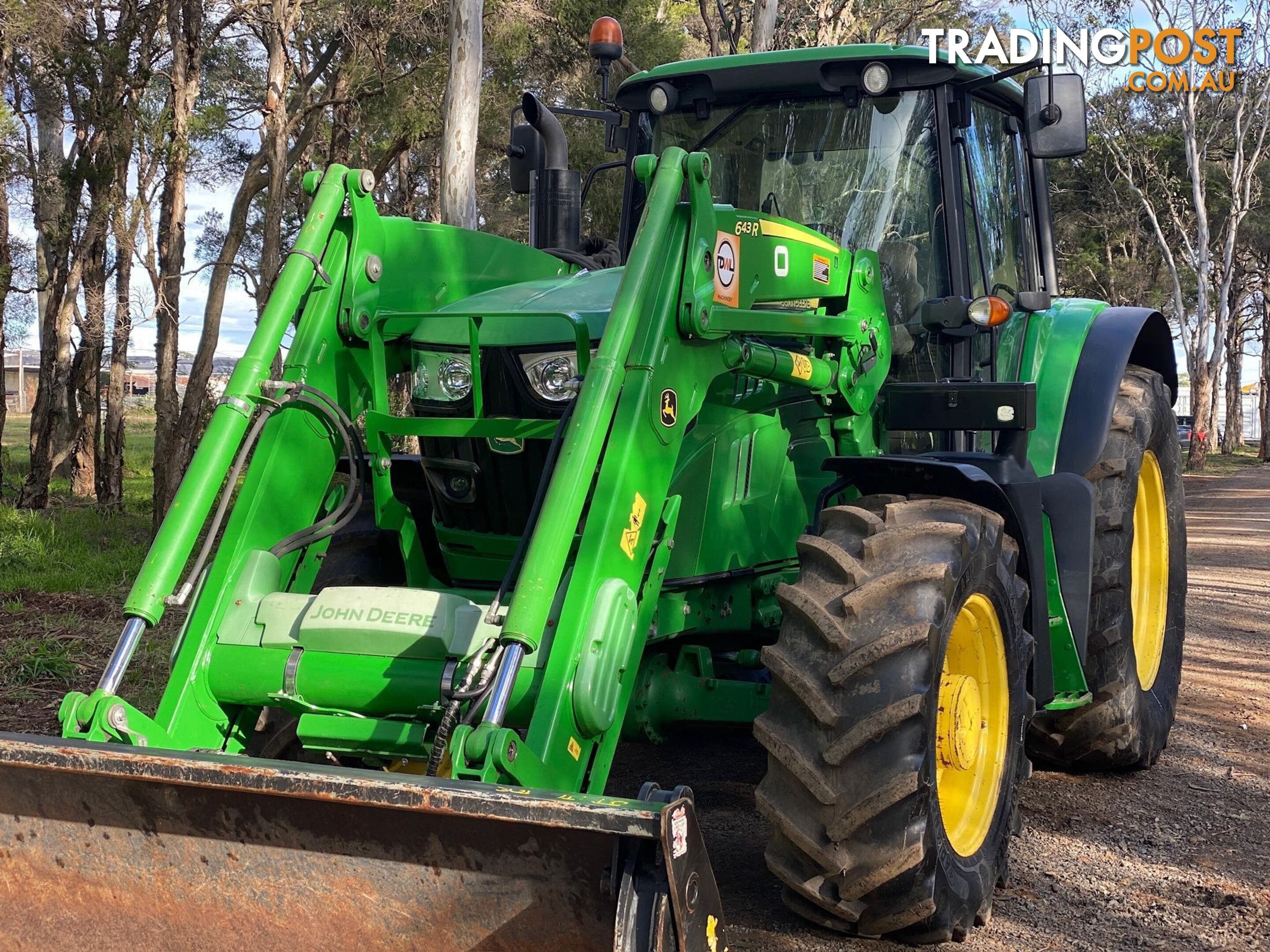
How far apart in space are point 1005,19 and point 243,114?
14.1 meters

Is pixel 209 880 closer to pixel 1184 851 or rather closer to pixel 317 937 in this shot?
pixel 317 937

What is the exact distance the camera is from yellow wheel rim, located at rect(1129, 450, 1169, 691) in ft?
19.0

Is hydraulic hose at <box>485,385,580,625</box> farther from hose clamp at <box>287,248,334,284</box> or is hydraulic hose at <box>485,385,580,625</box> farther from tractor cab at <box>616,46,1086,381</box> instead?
tractor cab at <box>616,46,1086,381</box>

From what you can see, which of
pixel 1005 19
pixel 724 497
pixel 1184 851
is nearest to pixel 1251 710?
pixel 1184 851

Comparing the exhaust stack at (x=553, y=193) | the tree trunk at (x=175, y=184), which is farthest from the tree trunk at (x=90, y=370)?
the exhaust stack at (x=553, y=193)

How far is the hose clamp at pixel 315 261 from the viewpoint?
3943 millimetres

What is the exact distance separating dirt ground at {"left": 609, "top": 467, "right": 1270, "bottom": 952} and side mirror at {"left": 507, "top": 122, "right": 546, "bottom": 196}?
7.84ft

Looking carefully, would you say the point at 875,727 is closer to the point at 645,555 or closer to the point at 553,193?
the point at 645,555

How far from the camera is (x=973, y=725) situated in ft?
12.4

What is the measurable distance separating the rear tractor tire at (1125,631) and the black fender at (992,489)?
1.98ft

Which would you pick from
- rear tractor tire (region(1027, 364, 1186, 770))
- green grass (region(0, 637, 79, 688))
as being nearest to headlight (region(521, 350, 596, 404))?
rear tractor tire (region(1027, 364, 1186, 770))

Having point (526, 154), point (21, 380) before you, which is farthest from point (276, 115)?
point (21, 380)

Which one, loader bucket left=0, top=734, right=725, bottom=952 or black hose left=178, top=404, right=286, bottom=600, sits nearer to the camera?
loader bucket left=0, top=734, right=725, bottom=952

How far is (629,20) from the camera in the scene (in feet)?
65.2
